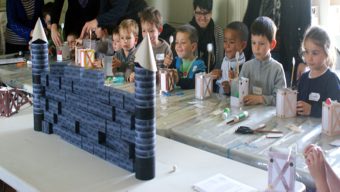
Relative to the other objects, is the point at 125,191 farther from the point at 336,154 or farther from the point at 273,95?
the point at 273,95

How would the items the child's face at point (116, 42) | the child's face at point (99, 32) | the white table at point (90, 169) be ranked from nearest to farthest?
the white table at point (90, 169), the child's face at point (116, 42), the child's face at point (99, 32)

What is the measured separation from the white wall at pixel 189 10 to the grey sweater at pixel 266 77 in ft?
3.02

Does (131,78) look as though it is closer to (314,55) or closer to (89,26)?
(89,26)

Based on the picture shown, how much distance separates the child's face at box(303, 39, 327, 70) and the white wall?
116 cm

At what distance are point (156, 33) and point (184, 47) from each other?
0.32m

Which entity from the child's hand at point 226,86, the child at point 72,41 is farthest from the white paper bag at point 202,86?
the child at point 72,41

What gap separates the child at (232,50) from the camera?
2.69 m

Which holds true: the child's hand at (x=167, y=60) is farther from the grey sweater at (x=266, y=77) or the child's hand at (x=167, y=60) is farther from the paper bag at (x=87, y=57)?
the grey sweater at (x=266, y=77)

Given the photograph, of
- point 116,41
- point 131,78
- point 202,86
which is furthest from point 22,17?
point 202,86

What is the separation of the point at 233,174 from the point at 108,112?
0.44m

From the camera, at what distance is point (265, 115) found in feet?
7.04

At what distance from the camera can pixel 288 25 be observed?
279 cm

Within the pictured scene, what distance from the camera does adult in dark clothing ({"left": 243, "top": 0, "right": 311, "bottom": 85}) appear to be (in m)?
2.75

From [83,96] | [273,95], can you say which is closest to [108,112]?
[83,96]
